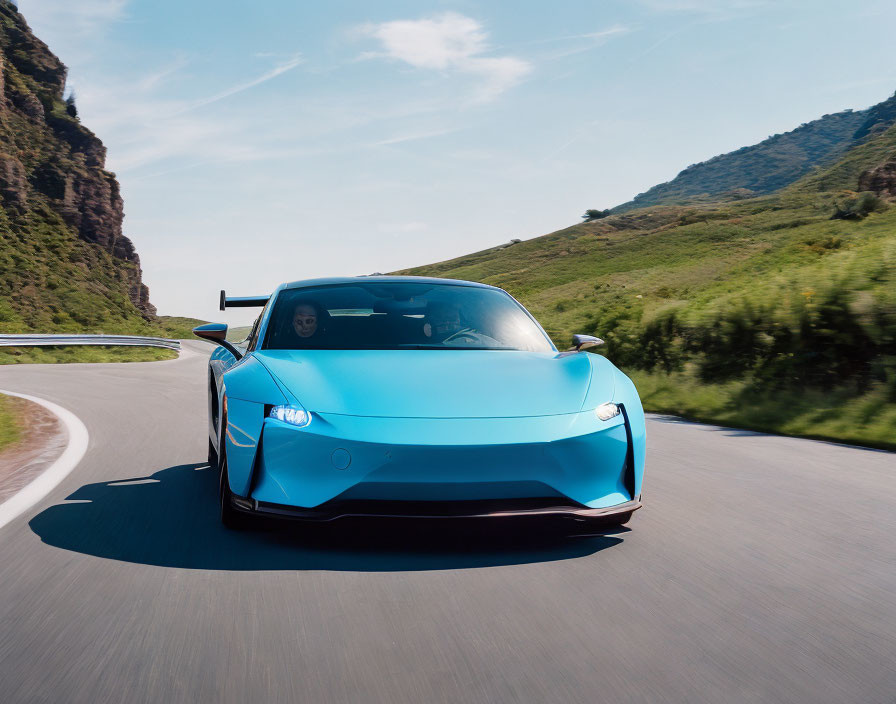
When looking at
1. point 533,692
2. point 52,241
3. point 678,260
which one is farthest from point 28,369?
point 678,260

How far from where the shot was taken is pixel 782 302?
11.8 meters

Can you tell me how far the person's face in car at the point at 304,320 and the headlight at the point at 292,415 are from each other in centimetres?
131

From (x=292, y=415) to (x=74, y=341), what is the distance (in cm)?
3024

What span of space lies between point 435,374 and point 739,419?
6.92 meters

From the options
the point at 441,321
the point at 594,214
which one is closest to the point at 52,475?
the point at 441,321

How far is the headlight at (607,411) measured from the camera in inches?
165

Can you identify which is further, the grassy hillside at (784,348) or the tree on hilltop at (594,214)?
the tree on hilltop at (594,214)

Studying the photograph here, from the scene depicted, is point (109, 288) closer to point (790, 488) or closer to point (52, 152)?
point (52, 152)

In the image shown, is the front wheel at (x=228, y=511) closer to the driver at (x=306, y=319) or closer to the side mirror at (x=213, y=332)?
the driver at (x=306, y=319)

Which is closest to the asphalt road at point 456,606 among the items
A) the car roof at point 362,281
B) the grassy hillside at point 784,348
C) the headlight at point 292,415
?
the headlight at point 292,415

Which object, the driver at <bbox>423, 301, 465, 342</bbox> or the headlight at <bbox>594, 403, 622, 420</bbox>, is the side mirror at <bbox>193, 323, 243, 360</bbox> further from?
the headlight at <bbox>594, 403, 622, 420</bbox>

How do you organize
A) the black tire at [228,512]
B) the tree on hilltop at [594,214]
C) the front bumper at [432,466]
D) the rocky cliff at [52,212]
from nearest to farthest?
1. the front bumper at [432,466]
2. the black tire at [228,512]
3. the rocky cliff at [52,212]
4. the tree on hilltop at [594,214]

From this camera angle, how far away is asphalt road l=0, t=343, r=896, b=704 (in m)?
2.66

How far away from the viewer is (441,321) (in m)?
5.64
